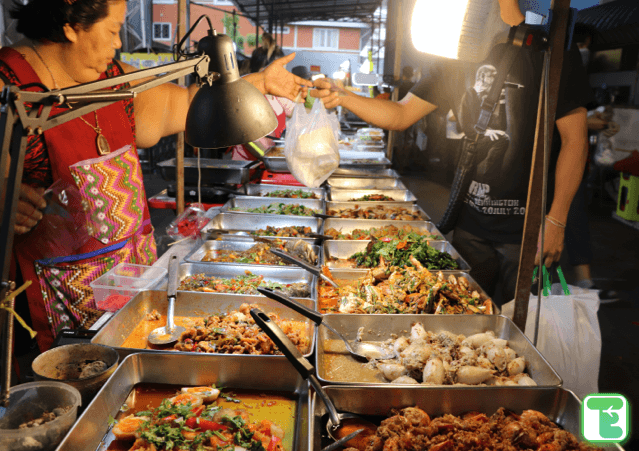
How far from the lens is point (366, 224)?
348 centimetres

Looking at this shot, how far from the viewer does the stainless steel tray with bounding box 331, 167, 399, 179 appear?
5211 millimetres

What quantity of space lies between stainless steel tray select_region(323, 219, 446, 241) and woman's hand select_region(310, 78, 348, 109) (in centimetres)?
91

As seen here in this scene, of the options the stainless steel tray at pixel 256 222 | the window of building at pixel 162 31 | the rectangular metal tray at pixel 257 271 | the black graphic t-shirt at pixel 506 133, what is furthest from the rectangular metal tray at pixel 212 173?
the window of building at pixel 162 31

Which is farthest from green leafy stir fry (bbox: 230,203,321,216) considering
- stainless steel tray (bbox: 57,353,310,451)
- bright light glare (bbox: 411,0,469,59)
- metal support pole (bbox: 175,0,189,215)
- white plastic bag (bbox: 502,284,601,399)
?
stainless steel tray (bbox: 57,353,310,451)

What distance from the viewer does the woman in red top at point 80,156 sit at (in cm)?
188

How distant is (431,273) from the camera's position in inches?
93.5

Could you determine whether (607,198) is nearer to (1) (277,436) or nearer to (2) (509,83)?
(2) (509,83)

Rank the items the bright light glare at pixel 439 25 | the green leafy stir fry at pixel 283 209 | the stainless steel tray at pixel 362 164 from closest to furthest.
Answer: the bright light glare at pixel 439 25, the green leafy stir fry at pixel 283 209, the stainless steel tray at pixel 362 164

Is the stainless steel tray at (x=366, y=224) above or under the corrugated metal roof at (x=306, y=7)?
under

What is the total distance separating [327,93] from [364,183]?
2010 millimetres

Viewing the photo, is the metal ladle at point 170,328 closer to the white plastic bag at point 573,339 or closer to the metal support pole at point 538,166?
the metal support pole at point 538,166

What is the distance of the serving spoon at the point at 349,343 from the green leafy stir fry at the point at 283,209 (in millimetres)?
1937

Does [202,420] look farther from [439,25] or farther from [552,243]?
[552,243]

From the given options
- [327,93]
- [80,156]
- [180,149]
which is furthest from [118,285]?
[327,93]
